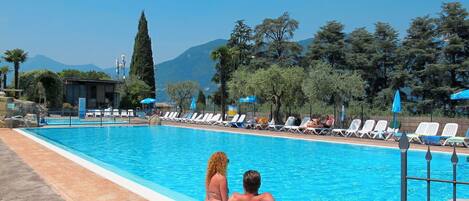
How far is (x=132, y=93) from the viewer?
4928cm

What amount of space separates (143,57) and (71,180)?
1936 inches

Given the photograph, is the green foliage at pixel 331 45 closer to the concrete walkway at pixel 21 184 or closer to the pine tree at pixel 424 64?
the pine tree at pixel 424 64

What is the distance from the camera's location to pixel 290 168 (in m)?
11.2

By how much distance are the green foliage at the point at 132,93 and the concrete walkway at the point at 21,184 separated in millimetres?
40083

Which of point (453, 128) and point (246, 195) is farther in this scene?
point (453, 128)

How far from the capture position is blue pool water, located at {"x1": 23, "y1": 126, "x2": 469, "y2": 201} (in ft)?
27.7

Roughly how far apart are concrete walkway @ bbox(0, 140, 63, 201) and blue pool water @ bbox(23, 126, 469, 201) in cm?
175

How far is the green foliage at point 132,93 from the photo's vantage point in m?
48.9

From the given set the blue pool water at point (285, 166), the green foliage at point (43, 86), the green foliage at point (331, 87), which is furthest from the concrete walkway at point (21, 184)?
the green foliage at point (43, 86)

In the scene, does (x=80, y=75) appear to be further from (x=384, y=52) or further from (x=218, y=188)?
(x=218, y=188)

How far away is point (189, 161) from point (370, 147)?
6.22 m

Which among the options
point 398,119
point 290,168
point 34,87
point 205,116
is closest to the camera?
point 290,168

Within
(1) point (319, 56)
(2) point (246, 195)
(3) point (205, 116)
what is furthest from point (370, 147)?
(1) point (319, 56)

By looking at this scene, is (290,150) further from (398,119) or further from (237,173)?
(398,119)
